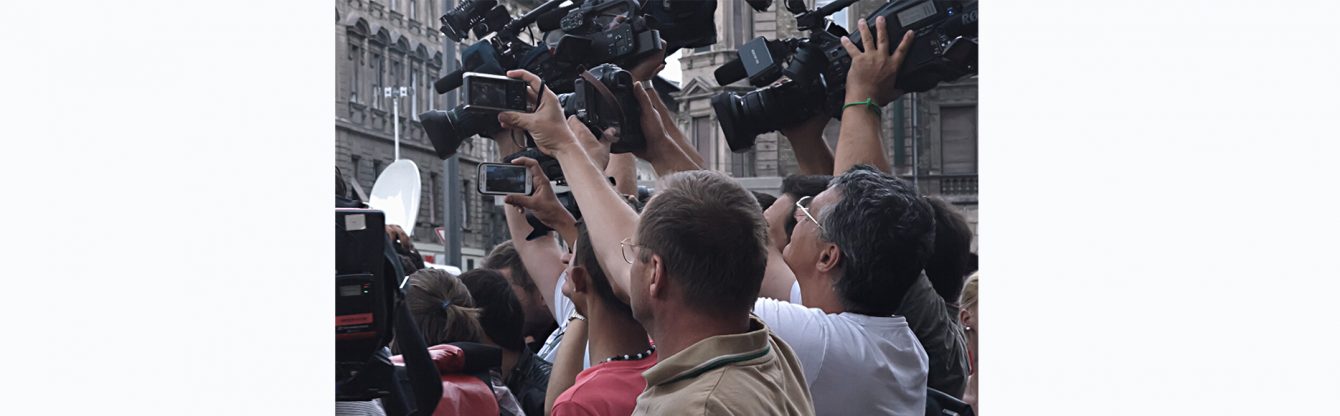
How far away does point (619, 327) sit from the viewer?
303cm

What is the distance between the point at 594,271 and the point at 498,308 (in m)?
1.59

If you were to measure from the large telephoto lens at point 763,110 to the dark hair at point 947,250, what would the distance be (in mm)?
461

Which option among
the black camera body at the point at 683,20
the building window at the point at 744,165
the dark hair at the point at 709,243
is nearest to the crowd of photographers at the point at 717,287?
the dark hair at the point at 709,243

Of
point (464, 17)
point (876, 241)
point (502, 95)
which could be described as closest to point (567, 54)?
point (464, 17)

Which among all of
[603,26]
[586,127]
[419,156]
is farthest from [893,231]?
[419,156]

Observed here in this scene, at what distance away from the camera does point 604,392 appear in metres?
2.65

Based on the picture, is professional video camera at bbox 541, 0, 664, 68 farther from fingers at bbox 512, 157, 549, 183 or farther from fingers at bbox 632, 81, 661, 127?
fingers at bbox 512, 157, 549, 183

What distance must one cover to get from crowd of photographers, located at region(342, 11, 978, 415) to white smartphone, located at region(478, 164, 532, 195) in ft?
0.09

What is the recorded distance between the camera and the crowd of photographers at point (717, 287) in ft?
7.75

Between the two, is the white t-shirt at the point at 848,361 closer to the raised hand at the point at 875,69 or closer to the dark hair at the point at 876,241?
the dark hair at the point at 876,241

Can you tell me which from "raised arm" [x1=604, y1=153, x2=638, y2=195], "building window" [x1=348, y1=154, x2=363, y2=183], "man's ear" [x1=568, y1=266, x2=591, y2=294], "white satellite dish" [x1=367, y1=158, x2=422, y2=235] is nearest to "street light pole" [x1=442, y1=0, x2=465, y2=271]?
"white satellite dish" [x1=367, y1=158, x2=422, y2=235]

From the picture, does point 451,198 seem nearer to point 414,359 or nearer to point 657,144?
point 657,144

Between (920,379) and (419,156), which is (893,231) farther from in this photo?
(419,156)

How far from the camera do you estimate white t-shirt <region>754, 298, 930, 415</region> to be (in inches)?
112
